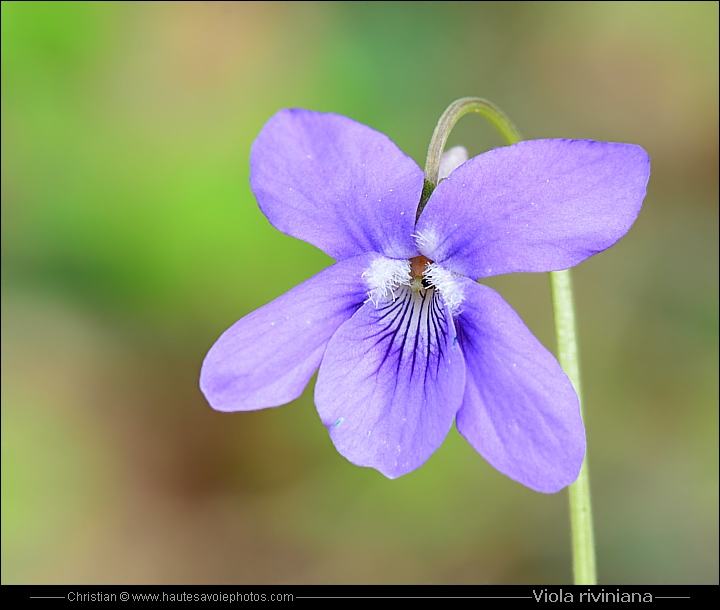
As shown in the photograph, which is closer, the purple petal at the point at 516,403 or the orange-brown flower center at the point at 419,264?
the purple petal at the point at 516,403

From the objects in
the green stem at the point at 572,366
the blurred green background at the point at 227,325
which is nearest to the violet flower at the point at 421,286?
the green stem at the point at 572,366

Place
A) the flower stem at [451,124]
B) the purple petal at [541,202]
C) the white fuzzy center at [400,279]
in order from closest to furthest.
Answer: the purple petal at [541,202] → the flower stem at [451,124] → the white fuzzy center at [400,279]

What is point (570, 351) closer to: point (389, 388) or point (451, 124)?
point (389, 388)

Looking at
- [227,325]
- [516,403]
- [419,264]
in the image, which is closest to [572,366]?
[516,403]

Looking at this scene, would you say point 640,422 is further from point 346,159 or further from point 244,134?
point 346,159

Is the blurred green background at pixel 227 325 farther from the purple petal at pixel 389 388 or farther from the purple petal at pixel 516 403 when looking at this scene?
the purple petal at pixel 516 403
